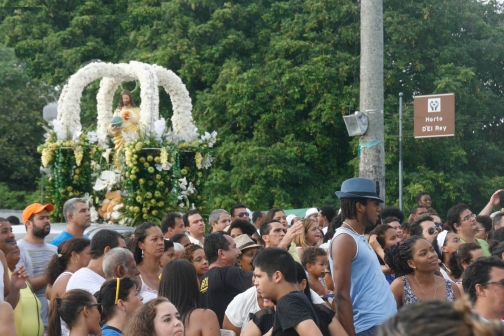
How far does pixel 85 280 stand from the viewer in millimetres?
6934

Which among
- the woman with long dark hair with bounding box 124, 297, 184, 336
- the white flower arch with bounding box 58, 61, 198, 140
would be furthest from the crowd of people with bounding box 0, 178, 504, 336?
the white flower arch with bounding box 58, 61, 198, 140

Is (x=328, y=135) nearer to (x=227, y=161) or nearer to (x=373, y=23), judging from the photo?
(x=227, y=161)

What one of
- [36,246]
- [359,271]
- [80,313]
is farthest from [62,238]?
[359,271]

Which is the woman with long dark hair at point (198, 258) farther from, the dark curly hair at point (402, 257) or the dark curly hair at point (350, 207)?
the dark curly hair at point (350, 207)

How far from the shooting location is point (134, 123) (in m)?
13.9

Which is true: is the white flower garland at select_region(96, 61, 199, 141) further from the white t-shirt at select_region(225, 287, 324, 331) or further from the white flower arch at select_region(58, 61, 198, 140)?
the white t-shirt at select_region(225, 287, 324, 331)

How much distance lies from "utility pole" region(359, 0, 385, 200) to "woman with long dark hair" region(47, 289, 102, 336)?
7397 mm

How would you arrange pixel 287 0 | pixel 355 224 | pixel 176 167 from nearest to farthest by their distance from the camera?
pixel 355 224 < pixel 176 167 < pixel 287 0

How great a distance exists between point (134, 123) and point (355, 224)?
26.9ft

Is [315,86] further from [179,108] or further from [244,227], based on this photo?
[244,227]

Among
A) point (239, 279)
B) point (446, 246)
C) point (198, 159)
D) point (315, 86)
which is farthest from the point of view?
point (315, 86)

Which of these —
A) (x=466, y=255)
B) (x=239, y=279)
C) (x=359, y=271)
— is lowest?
(x=239, y=279)

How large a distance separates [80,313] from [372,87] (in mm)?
7553

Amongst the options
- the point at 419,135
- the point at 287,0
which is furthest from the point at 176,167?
the point at 287,0
